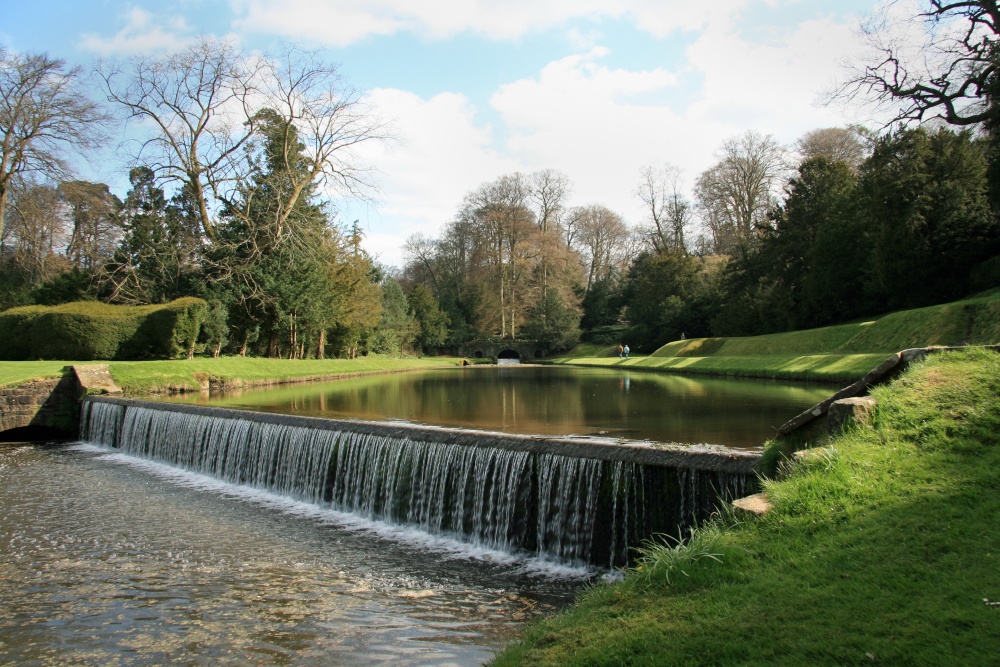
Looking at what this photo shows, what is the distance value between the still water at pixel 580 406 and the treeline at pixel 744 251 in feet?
41.0

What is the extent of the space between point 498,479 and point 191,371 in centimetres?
1919

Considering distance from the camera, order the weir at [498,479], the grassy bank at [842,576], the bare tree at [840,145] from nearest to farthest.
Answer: the grassy bank at [842,576]
the weir at [498,479]
the bare tree at [840,145]

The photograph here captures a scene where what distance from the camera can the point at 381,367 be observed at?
1602 inches

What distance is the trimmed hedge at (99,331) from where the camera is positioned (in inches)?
922

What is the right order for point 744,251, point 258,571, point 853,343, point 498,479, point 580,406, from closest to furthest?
point 258,571, point 498,479, point 580,406, point 853,343, point 744,251

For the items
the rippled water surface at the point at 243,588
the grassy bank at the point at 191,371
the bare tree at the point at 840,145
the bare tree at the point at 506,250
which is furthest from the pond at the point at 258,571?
the bare tree at the point at 506,250

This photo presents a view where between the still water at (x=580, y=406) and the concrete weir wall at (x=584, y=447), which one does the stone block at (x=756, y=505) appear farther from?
the still water at (x=580, y=406)

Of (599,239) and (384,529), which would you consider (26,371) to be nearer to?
(384,529)

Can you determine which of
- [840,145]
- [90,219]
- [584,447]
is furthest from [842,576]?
[840,145]

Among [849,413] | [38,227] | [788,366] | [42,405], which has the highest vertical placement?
[38,227]

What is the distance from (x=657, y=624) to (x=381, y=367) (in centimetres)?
3807

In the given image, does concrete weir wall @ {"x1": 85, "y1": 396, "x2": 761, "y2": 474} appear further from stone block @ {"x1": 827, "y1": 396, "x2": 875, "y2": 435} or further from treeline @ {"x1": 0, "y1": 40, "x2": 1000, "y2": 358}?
treeline @ {"x1": 0, "y1": 40, "x2": 1000, "y2": 358}

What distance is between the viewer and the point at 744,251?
4372 cm

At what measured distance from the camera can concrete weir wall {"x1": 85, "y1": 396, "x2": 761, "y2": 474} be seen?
6711mm
